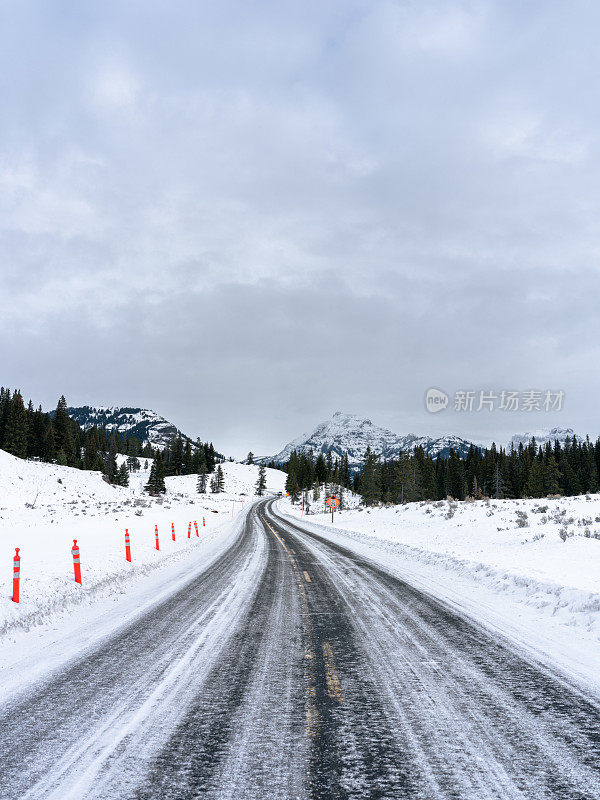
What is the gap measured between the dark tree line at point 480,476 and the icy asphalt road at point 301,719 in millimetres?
58512

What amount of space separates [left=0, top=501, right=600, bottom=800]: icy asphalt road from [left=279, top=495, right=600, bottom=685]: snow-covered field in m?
1.02

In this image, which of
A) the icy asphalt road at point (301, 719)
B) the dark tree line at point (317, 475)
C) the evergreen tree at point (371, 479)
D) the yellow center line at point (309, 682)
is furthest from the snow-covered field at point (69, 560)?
the dark tree line at point (317, 475)

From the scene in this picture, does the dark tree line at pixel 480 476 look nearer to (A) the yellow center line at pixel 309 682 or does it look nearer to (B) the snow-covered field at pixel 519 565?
(B) the snow-covered field at pixel 519 565

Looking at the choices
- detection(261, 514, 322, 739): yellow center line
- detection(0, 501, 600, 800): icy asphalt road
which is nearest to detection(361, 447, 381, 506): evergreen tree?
detection(261, 514, 322, 739): yellow center line

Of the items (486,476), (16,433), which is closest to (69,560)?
(16,433)

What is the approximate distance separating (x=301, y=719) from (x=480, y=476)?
9524cm

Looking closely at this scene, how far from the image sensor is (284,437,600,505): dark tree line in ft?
230

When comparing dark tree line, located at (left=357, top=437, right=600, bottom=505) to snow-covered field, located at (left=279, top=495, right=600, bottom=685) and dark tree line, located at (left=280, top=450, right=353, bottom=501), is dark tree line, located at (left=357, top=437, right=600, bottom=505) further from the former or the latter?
snow-covered field, located at (left=279, top=495, right=600, bottom=685)

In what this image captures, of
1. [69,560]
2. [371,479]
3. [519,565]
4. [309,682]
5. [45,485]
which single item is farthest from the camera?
[371,479]

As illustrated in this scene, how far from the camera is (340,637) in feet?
22.4

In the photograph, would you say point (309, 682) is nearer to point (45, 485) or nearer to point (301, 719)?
point (301, 719)

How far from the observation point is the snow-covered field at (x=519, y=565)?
23.9 ft

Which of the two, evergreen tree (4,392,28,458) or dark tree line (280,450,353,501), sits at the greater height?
evergreen tree (4,392,28,458)

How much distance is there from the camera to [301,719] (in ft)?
13.6
